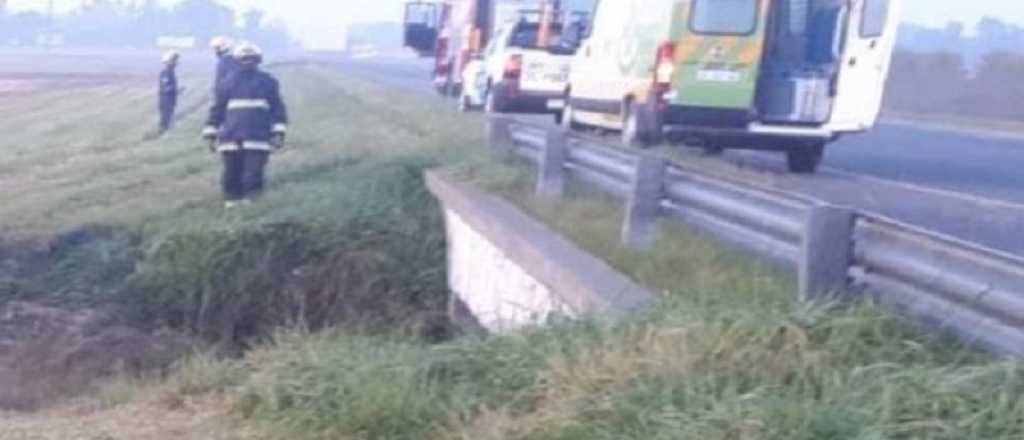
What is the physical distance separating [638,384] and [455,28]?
4478 cm

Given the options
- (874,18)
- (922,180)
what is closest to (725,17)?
(874,18)

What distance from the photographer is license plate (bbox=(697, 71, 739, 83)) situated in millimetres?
23359

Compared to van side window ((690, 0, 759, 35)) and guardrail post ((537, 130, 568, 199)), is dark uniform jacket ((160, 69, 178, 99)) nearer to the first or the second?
van side window ((690, 0, 759, 35))

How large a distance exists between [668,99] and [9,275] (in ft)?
24.7

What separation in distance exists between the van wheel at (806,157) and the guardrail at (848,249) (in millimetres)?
11173

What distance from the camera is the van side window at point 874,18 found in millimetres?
23688

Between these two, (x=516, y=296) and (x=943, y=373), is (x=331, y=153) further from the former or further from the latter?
(x=943, y=373)

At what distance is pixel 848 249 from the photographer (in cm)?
923

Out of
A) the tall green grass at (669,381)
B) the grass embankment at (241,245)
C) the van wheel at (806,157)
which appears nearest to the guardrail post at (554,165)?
the grass embankment at (241,245)

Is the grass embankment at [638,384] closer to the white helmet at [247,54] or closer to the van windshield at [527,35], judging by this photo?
the white helmet at [247,54]

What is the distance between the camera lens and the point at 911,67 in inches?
2707

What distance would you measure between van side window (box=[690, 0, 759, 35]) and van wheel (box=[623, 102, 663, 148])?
3.36 ft

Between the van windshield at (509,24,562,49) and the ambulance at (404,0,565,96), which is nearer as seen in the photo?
the van windshield at (509,24,562,49)

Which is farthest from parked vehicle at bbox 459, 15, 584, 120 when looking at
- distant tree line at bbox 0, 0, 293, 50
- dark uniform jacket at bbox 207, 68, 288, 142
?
distant tree line at bbox 0, 0, 293, 50
